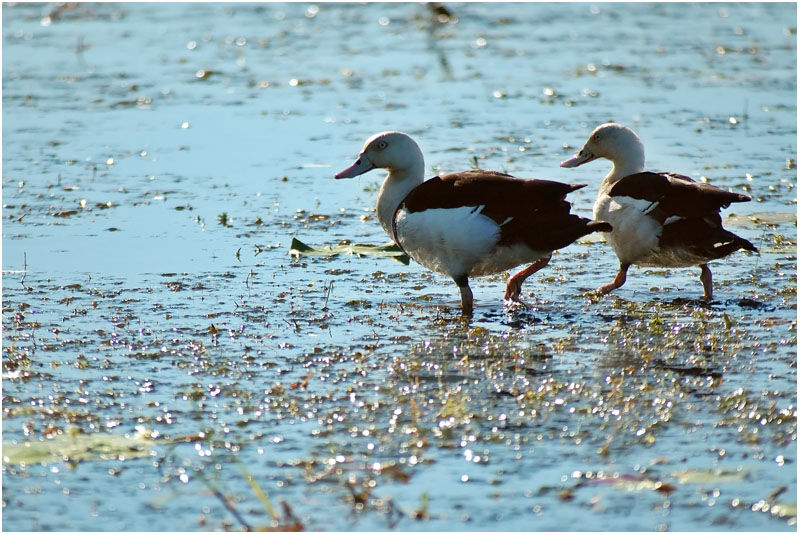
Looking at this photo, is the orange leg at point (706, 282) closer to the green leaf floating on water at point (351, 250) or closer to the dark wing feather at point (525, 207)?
the dark wing feather at point (525, 207)

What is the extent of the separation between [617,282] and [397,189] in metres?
1.49

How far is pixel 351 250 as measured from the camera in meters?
8.86

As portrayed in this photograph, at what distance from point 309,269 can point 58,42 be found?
11.6 metres

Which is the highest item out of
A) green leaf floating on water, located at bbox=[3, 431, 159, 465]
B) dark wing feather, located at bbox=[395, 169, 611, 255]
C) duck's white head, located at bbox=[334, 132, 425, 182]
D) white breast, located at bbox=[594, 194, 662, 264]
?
duck's white head, located at bbox=[334, 132, 425, 182]

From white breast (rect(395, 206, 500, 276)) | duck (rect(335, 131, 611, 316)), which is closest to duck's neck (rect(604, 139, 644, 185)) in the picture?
duck (rect(335, 131, 611, 316))

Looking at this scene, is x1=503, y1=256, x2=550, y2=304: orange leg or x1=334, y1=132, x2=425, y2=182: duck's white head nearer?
x1=503, y1=256, x2=550, y2=304: orange leg

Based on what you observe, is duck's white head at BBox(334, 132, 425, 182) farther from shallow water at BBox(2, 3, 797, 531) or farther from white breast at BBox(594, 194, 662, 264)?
white breast at BBox(594, 194, 662, 264)

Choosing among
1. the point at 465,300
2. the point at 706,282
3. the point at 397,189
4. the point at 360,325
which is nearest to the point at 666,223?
the point at 706,282

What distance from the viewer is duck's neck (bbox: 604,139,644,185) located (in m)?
8.34

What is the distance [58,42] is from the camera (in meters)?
18.6

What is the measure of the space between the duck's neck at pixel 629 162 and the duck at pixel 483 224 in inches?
38.2

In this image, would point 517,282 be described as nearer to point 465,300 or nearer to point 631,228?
point 465,300

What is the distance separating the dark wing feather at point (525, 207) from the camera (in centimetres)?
734

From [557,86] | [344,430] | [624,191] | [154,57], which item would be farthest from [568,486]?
[154,57]
